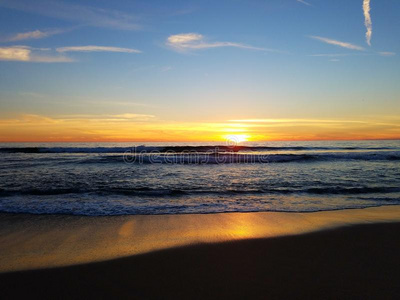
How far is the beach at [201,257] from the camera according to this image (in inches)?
135

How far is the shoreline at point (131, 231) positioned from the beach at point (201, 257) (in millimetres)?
19

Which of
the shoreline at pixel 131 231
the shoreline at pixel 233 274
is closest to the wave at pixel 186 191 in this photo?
the shoreline at pixel 131 231

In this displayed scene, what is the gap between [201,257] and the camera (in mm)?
4430

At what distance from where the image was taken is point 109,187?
452 inches

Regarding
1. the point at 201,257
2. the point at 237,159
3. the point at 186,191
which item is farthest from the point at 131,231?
the point at 237,159

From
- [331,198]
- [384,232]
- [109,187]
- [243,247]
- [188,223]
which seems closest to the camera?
[243,247]

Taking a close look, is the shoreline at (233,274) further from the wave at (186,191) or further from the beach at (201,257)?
the wave at (186,191)

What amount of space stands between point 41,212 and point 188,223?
4.21m

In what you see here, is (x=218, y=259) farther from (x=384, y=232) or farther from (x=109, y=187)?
(x=109, y=187)

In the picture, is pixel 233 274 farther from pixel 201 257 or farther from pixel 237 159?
pixel 237 159

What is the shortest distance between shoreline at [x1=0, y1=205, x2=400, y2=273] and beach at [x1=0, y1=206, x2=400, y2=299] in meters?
0.02

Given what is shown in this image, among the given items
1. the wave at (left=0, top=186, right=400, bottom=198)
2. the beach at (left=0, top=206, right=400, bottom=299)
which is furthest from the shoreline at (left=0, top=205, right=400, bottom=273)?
the wave at (left=0, top=186, right=400, bottom=198)

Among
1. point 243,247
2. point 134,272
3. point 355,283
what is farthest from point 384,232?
point 134,272

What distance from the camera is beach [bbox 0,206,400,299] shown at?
3422mm
